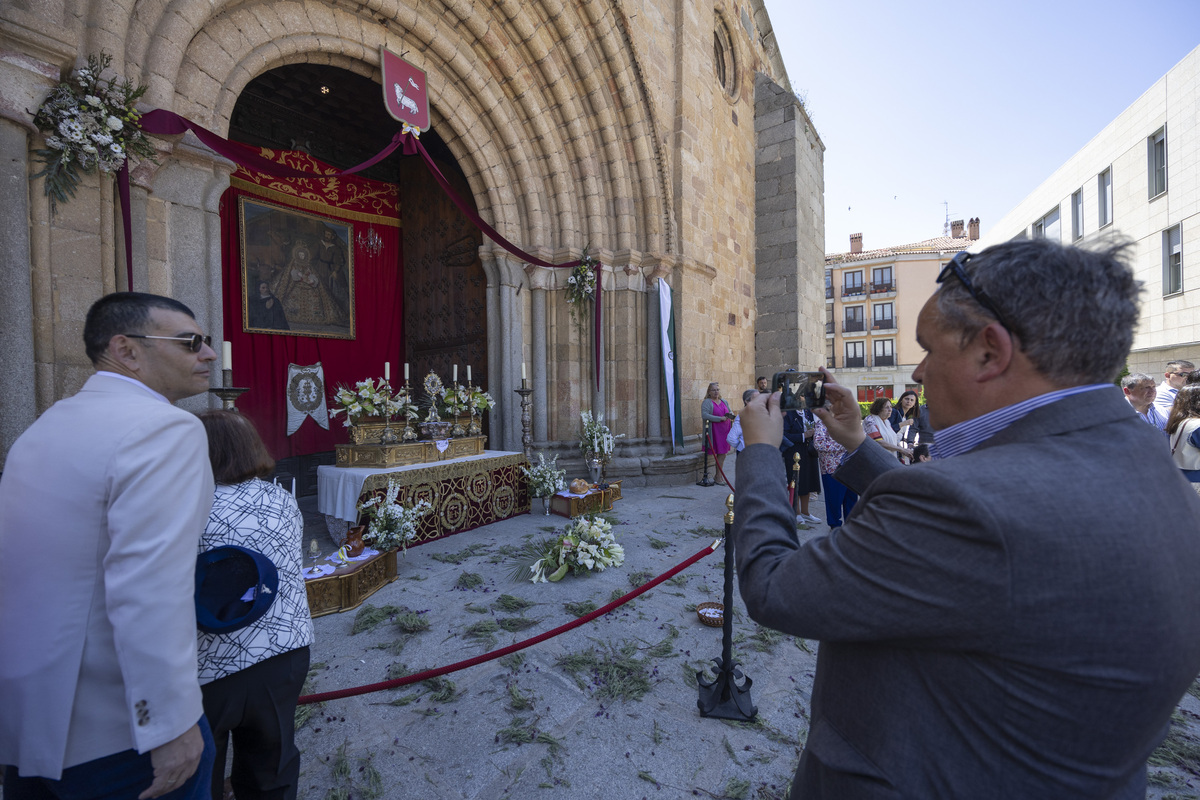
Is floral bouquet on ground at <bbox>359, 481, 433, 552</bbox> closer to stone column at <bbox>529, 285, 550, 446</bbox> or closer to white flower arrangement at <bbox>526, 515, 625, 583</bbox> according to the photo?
white flower arrangement at <bbox>526, 515, 625, 583</bbox>

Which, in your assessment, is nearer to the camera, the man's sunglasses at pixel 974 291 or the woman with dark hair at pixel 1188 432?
the man's sunglasses at pixel 974 291

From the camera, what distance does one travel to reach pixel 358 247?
902cm

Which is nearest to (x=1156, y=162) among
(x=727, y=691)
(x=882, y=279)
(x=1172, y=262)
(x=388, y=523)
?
(x=1172, y=262)

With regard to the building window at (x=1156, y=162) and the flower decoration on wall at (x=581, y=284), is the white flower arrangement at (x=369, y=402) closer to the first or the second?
the flower decoration on wall at (x=581, y=284)

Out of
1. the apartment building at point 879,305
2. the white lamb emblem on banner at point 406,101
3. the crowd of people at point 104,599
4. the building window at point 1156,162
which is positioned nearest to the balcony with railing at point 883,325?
the apartment building at point 879,305

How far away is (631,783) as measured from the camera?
84.5 inches

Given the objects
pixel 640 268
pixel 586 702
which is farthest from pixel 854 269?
pixel 586 702

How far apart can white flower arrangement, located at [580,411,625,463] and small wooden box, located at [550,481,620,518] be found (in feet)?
2.41

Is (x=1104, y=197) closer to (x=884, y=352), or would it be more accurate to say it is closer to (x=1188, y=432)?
(x=884, y=352)

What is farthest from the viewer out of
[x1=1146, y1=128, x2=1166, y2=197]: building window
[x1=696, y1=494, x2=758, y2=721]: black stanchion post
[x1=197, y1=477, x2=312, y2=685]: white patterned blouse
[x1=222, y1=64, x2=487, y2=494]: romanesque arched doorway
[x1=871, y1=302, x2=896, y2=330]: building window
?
[x1=871, y1=302, x2=896, y2=330]: building window

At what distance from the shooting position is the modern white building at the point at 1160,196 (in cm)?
1520

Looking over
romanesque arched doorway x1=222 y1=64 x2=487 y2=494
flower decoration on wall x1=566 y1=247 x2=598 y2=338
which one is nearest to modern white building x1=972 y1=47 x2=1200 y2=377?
flower decoration on wall x1=566 y1=247 x2=598 y2=338

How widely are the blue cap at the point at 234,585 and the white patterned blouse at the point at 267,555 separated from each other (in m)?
0.08

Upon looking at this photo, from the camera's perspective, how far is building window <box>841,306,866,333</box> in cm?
3394
